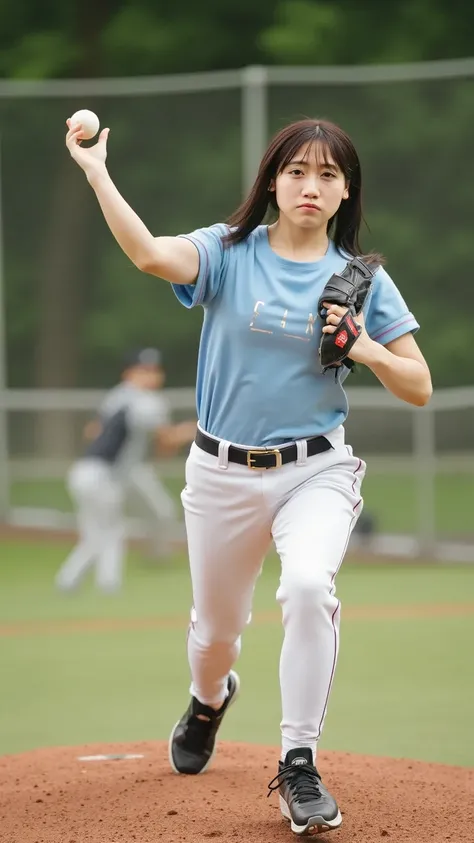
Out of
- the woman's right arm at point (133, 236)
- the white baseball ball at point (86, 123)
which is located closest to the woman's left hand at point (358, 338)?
the woman's right arm at point (133, 236)

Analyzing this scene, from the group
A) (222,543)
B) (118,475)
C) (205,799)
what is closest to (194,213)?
(118,475)

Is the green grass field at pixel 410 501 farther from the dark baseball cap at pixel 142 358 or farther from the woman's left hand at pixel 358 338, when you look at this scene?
the woman's left hand at pixel 358 338

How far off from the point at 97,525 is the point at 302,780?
6.14 meters

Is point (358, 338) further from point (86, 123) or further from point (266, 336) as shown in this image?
point (86, 123)

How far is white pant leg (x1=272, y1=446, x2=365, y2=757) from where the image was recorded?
3.74 metres

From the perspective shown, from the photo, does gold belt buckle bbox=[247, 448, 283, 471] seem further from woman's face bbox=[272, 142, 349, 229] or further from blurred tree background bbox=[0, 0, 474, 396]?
blurred tree background bbox=[0, 0, 474, 396]

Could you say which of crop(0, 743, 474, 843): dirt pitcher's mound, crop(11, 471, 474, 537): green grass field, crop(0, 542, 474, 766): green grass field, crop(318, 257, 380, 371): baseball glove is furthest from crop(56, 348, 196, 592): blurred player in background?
crop(318, 257, 380, 371): baseball glove

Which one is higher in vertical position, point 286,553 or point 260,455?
point 260,455

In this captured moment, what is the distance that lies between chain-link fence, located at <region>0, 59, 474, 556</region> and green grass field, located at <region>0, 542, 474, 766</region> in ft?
3.63

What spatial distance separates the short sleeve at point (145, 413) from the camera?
33.0 ft

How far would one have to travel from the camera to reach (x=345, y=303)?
3797 mm

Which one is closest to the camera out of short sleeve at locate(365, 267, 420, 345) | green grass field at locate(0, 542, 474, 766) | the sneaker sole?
the sneaker sole

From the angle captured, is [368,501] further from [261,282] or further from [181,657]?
[261,282]

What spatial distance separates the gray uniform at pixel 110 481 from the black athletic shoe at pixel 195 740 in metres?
5.07
